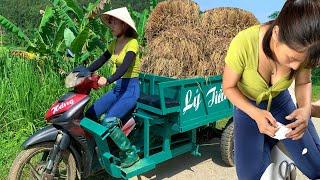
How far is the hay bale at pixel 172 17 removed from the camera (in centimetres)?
560

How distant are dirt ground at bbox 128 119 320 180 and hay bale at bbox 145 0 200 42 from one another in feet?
5.72

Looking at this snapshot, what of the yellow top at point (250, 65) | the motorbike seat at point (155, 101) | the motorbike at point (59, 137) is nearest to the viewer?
the yellow top at point (250, 65)

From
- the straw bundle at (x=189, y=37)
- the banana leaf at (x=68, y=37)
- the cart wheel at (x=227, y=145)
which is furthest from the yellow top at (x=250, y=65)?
the banana leaf at (x=68, y=37)

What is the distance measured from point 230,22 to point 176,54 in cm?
84

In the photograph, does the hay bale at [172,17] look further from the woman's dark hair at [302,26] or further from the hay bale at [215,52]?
the woman's dark hair at [302,26]

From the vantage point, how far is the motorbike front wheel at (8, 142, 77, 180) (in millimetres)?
3514

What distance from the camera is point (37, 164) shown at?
3.68 metres

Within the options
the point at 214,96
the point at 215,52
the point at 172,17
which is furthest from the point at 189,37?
the point at 214,96

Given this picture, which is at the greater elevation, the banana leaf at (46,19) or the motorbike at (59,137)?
the banana leaf at (46,19)

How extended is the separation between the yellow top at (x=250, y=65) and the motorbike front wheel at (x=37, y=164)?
77.4 inches

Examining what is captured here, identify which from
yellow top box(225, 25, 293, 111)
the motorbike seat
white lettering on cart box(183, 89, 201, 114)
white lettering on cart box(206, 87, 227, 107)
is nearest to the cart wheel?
white lettering on cart box(206, 87, 227, 107)

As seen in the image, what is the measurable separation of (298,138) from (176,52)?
3.11 meters

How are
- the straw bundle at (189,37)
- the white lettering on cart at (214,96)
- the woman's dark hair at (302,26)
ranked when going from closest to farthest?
the woman's dark hair at (302,26), the white lettering on cart at (214,96), the straw bundle at (189,37)

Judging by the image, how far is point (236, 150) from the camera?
2510 mm
